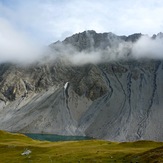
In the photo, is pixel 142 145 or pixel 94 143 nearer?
pixel 142 145

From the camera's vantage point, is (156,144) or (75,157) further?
(156,144)

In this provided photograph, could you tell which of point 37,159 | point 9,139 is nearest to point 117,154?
point 37,159

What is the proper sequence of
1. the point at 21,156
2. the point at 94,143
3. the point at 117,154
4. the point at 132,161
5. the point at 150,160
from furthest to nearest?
the point at 94,143 < the point at 21,156 < the point at 117,154 < the point at 132,161 < the point at 150,160

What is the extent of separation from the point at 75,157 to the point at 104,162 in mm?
6523

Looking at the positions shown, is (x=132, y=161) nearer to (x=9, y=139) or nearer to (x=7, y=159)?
(x=7, y=159)

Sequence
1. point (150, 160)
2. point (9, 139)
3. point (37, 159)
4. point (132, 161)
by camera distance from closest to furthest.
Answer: point (150, 160)
point (132, 161)
point (37, 159)
point (9, 139)

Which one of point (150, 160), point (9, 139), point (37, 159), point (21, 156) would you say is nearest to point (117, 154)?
point (150, 160)

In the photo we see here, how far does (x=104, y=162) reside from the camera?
48.0m

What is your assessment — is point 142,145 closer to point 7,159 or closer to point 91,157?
point 91,157

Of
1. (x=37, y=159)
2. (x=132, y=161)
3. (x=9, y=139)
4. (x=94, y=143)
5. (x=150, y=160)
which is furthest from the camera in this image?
(x=9, y=139)

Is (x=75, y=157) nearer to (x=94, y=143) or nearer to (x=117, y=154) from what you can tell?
(x=117, y=154)

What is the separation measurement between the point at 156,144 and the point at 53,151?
18305 millimetres

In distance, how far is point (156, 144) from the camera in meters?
63.2

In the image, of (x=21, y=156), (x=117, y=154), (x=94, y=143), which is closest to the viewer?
(x=117, y=154)
